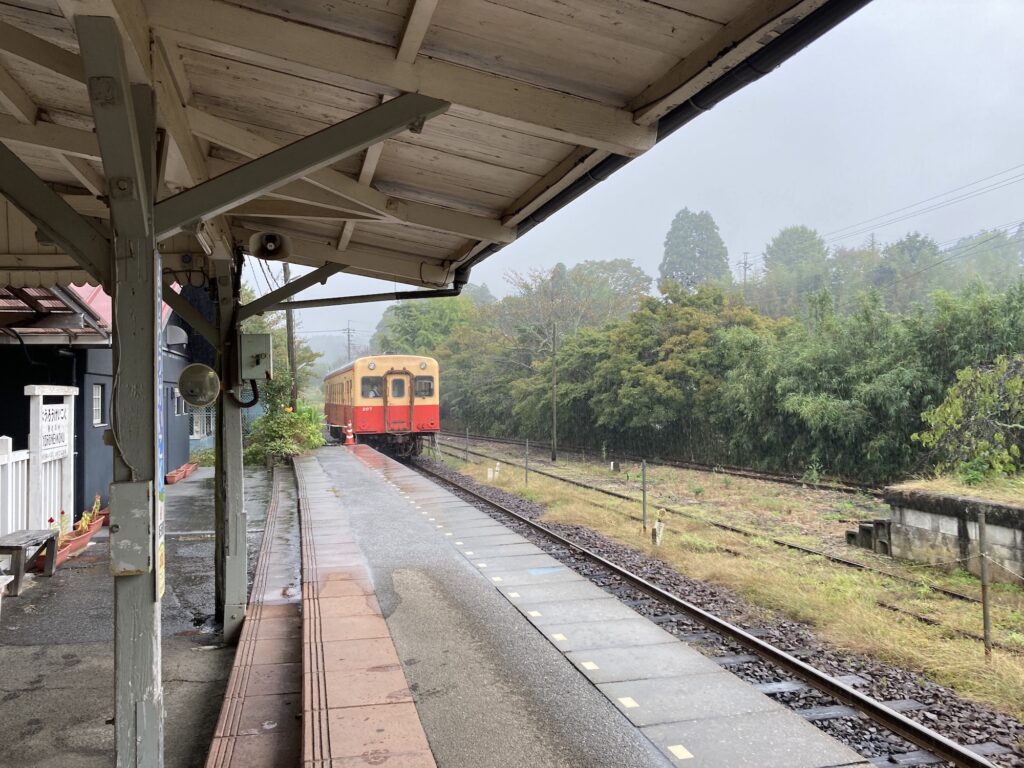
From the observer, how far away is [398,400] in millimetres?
21422

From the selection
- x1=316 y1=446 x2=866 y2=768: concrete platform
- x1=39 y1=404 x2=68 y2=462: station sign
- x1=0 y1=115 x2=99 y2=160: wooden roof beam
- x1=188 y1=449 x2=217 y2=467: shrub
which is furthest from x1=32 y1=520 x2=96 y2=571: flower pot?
x1=188 y1=449 x2=217 y2=467: shrub

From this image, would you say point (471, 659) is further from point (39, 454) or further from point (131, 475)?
point (39, 454)

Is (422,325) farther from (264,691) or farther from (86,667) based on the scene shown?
(264,691)

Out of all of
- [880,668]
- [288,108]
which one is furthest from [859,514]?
[288,108]

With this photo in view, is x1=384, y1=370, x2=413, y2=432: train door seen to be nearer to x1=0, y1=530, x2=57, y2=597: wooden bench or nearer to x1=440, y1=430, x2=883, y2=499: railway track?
x1=440, y1=430, x2=883, y2=499: railway track

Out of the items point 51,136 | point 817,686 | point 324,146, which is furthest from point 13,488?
point 817,686

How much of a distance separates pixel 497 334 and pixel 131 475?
35.0 metres

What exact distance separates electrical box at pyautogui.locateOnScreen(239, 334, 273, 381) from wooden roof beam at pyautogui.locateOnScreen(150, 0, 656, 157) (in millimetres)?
2623

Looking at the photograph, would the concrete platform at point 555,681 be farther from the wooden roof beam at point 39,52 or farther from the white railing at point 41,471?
the wooden roof beam at point 39,52

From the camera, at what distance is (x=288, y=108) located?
3471mm

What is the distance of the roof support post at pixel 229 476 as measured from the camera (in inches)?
208

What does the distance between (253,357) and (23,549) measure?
8.48 feet

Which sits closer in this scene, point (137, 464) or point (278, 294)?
point (137, 464)

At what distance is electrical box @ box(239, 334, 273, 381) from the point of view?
527 centimetres
